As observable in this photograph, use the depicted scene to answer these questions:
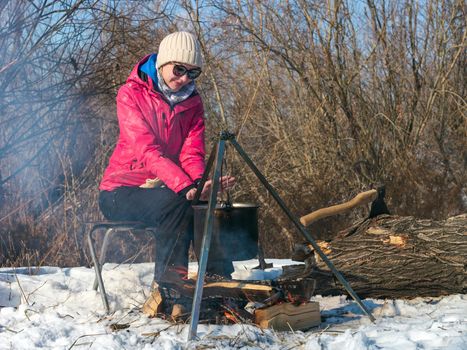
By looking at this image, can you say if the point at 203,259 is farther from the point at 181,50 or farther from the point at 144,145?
the point at 181,50

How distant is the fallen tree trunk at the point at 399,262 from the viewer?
15.0 ft

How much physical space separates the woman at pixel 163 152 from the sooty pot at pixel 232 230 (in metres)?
0.22

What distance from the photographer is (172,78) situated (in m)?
4.26

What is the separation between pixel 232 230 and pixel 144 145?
2.84 ft

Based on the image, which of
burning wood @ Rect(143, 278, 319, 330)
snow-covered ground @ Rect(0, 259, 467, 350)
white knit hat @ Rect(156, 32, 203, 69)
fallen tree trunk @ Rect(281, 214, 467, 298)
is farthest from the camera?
fallen tree trunk @ Rect(281, 214, 467, 298)

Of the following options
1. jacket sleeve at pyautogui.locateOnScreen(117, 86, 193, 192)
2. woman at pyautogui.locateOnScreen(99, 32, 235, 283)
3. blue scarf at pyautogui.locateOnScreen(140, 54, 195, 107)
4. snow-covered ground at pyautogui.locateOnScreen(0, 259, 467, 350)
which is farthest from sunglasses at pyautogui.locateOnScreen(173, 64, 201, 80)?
snow-covered ground at pyautogui.locateOnScreen(0, 259, 467, 350)

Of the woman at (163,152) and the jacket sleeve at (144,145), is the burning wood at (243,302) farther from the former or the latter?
the jacket sleeve at (144,145)

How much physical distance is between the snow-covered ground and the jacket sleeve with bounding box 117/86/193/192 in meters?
0.82

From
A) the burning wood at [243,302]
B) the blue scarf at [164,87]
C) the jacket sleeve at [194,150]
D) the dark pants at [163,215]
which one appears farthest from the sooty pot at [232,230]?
the blue scarf at [164,87]

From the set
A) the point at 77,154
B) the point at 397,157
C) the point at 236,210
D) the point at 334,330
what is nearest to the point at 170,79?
the point at 236,210

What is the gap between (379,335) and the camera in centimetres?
339

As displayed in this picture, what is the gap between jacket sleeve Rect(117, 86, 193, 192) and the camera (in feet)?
13.1

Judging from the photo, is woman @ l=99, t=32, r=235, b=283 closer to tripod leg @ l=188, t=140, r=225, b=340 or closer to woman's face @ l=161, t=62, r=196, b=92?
woman's face @ l=161, t=62, r=196, b=92

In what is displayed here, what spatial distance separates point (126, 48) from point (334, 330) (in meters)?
4.67
